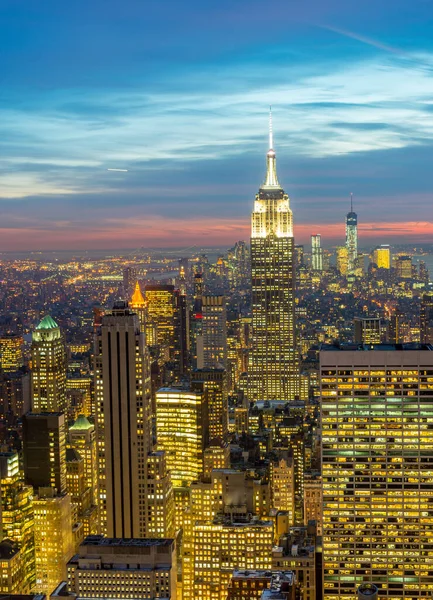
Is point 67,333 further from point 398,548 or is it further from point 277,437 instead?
point 398,548

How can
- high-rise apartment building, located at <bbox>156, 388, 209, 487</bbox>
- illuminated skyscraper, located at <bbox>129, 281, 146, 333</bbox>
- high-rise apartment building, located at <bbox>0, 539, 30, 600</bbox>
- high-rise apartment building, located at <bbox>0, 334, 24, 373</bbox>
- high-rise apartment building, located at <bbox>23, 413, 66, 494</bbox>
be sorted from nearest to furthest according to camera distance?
high-rise apartment building, located at <bbox>0, 539, 30, 600</bbox>, illuminated skyscraper, located at <bbox>129, 281, 146, 333</bbox>, high-rise apartment building, located at <bbox>23, 413, 66, 494</bbox>, high-rise apartment building, located at <bbox>156, 388, 209, 487</bbox>, high-rise apartment building, located at <bbox>0, 334, 24, 373</bbox>

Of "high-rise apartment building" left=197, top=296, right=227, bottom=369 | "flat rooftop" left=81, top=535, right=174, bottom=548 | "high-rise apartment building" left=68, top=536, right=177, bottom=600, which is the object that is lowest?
"high-rise apartment building" left=68, top=536, right=177, bottom=600

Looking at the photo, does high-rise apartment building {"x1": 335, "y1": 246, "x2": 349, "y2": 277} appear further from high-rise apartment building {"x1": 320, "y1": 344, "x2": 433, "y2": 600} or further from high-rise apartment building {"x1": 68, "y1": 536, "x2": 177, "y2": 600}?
high-rise apartment building {"x1": 68, "y1": 536, "x2": 177, "y2": 600}

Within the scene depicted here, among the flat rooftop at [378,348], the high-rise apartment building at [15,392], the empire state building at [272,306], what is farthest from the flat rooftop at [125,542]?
the empire state building at [272,306]

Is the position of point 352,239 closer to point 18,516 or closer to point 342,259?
point 342,259

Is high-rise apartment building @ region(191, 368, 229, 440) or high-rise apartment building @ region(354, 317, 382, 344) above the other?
high-rise apartment building @ region(354, 317, 382, 344)

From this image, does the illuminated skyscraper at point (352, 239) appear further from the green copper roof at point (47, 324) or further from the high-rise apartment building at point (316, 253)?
the green copper roof at point (47, 324)

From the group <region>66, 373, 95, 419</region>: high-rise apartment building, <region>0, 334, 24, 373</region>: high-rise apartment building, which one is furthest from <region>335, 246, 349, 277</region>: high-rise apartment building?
<region>0, 334, 24, 373</region>: high-rise apartment building
